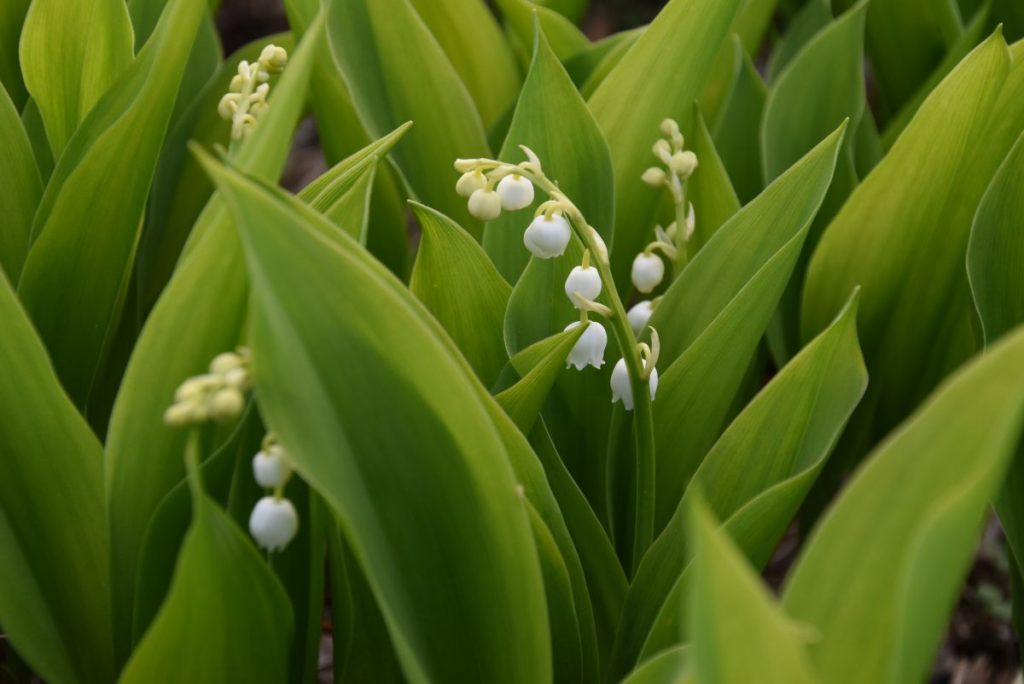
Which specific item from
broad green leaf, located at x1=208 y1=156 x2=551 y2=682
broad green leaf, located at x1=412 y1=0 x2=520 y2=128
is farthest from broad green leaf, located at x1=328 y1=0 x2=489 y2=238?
broad green leaf, located at x1=208 y1=156 x2=551 y2=682

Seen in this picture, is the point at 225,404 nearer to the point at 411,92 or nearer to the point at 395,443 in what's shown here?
the point at 395,443

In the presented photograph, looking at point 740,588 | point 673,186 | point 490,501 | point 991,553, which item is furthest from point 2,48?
point 991,553

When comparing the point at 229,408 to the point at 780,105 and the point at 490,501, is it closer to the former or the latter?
the point at 490,501

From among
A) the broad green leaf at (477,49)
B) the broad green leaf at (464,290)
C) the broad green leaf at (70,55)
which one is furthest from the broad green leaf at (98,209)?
the broad green leaf at (477,49)

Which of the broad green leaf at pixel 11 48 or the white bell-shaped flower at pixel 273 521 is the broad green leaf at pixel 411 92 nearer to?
the broad green leaf at pixel 11 48

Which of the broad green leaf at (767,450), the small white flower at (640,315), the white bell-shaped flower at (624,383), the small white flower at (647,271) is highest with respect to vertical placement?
the small white flower at (647,271)
